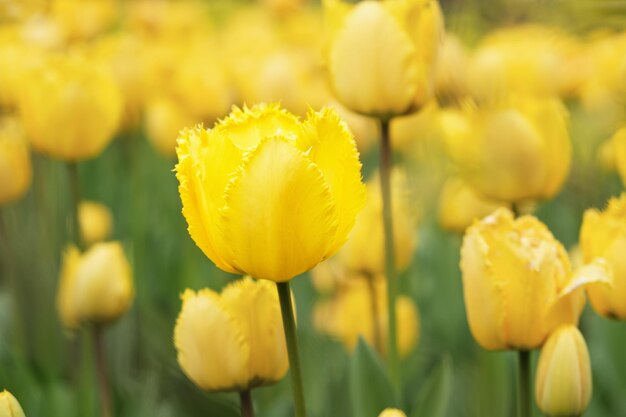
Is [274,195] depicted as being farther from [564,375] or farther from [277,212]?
[564,375]

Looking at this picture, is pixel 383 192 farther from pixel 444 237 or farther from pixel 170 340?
pixel 444 237

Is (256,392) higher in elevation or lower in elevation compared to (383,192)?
lower

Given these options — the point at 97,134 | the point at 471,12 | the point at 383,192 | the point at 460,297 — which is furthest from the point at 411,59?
the point at 471,12

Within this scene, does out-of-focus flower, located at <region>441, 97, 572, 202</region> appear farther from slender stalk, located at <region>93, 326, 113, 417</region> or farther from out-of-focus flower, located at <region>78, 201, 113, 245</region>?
out-of-focus flower, located at <region>78, 201, 113, 245</region>

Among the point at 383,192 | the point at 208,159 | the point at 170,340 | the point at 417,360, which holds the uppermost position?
the point at 208,159

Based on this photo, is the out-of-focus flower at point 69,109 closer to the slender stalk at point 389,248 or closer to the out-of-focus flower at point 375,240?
the out-of-focus flower at point 375,240

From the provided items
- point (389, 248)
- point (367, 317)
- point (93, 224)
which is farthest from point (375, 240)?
point (93, 224)
